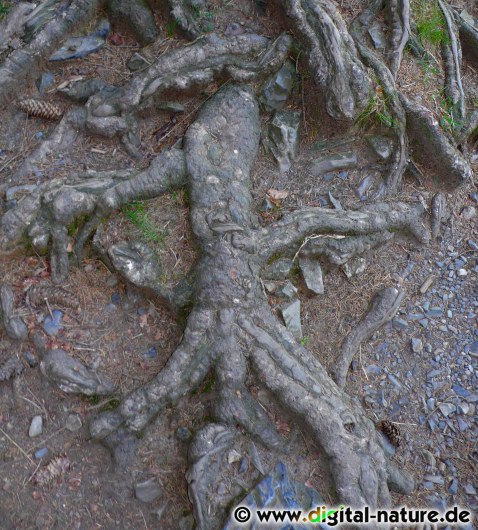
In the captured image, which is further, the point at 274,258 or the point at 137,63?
the point at 137,63

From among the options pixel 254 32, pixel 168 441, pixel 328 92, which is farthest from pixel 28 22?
pixel 168 441

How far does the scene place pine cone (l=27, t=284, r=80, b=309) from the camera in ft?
12.4

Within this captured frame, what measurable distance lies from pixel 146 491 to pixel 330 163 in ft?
9.38

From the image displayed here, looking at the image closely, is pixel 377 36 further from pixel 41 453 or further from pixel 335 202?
pixel 41 453

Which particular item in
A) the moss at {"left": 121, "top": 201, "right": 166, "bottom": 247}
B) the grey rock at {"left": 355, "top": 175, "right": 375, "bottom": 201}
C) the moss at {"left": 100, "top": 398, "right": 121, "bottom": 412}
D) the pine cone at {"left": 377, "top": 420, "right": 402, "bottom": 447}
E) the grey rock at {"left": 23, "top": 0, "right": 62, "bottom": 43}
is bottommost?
the pine cone at {"left": 377, "top": 420, "right": 402, "bottom": 447}

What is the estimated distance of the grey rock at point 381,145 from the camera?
14.7 ft

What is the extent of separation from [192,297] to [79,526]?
162 cm

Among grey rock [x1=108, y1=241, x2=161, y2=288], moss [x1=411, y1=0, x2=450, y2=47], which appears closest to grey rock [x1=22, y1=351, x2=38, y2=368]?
grey rock [x1=108, y1=241, x2=161, y2=288]

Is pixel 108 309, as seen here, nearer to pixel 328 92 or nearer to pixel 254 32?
pixel 328 92

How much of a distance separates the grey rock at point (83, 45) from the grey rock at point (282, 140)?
1.71 meters

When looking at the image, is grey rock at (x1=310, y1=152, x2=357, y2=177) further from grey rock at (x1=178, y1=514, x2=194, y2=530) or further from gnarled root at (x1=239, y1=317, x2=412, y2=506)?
grey rock at (x1=178, y1=514, x2=194, y2=530)

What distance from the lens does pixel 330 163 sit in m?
4.40

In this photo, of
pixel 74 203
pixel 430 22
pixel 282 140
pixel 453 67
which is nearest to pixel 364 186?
pixel 282 140

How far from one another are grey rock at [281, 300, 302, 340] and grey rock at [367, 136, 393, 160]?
62.6 inches
